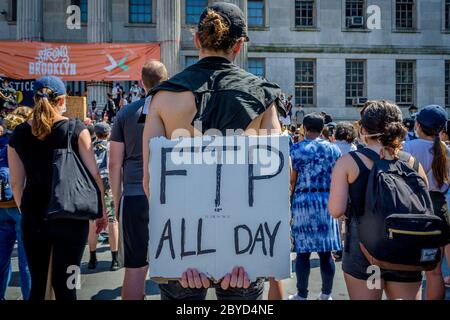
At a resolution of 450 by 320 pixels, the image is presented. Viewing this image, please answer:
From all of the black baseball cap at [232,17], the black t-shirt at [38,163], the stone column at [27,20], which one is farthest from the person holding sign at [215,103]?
the stone column at [27,20]

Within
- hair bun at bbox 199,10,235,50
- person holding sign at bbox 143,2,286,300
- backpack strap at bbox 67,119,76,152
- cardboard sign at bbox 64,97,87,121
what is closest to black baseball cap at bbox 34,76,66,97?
backpack strap at bbox 67,119,76,152

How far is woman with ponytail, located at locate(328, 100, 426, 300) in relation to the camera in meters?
3.04

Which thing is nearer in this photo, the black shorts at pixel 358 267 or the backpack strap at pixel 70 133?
the black shorts at pixel 358 267

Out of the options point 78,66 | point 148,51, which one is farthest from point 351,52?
point 78,66

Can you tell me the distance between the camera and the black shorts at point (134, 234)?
397 cm

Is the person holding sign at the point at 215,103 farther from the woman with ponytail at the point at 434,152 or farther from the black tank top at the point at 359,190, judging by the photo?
the woman with ponytail at the point at 434,152

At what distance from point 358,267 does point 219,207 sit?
4.41 feet

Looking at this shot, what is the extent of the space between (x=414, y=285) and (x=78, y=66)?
Result: 20.1 metres

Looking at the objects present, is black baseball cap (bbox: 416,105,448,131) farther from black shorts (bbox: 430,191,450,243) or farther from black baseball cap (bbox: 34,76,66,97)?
black baseball cap (bbox: 34,76,66,97)

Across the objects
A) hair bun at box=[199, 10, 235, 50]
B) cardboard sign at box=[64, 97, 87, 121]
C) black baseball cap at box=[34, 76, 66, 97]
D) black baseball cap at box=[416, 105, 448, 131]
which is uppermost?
cardboard sign at box=[64, 97, 87, 121]

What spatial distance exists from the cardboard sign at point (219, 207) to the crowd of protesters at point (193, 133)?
9 cm
